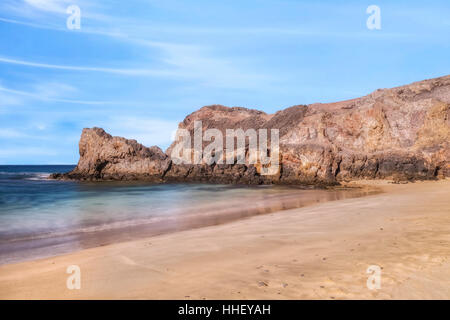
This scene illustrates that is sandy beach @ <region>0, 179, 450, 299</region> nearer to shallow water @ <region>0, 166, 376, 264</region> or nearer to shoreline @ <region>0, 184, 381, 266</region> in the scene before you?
shoreline @ <region>0, 184, 381, 266</region>

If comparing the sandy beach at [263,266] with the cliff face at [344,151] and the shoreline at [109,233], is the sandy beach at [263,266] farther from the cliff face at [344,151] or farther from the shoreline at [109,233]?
the cliff face at [344,151]

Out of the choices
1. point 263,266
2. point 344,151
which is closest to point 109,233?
point 263,266

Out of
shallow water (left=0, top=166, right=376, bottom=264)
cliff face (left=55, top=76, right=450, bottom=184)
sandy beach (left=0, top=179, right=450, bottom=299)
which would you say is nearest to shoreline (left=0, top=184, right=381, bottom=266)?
shallow water (left=0, top=166, right=376, bottom=264)

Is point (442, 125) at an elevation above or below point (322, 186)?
above

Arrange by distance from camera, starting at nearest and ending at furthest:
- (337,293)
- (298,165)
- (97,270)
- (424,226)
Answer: (337,293), (97,270), (424,226), (298,165)

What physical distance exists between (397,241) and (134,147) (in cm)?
3175

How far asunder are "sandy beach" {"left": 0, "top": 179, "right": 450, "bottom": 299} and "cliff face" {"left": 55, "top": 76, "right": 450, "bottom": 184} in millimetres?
16865

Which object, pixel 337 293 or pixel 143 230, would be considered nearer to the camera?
pixel 337 293

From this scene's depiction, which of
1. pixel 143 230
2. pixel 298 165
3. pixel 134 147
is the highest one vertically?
pixel 134 147

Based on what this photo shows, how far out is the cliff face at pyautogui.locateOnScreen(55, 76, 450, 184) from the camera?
78.6 feet

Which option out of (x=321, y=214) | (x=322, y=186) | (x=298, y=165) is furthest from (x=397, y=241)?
(x=298, y=165)

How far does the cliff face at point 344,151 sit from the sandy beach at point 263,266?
16.9 meters
